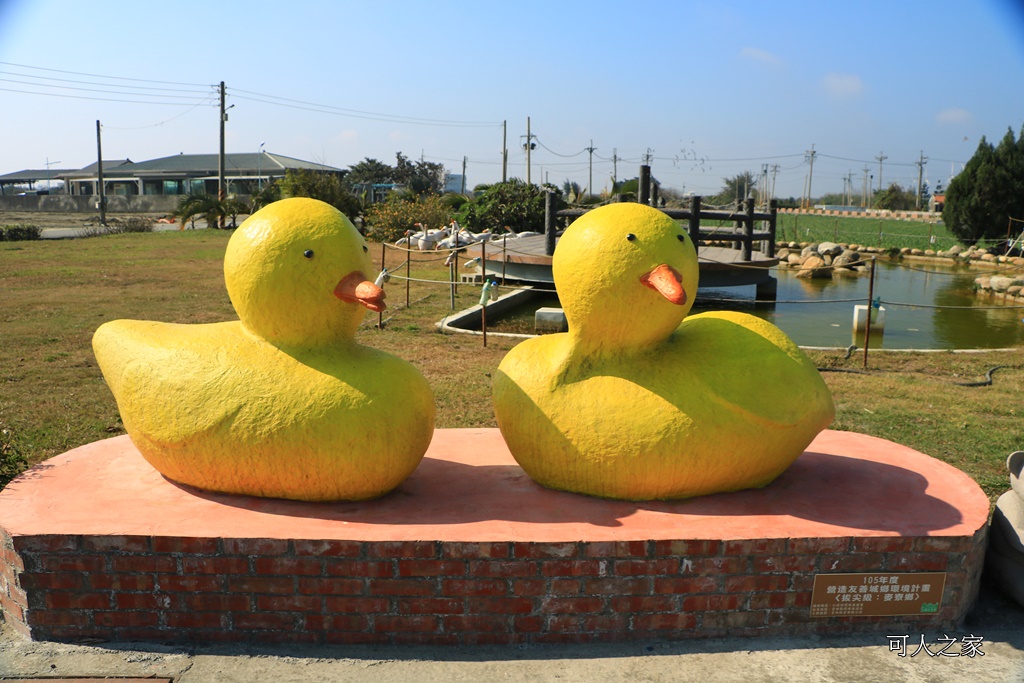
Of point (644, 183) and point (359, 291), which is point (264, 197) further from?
point (359, 291)

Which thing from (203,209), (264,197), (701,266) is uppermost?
(264,197)

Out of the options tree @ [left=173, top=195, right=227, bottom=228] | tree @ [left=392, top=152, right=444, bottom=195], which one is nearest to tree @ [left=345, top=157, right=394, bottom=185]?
tree @ [left=392, top=152, right=444, bottom=195]

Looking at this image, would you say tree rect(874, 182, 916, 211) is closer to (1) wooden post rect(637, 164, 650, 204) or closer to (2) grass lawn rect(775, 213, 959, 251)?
(2) grass lawn rect(775, 213, 959, 251)

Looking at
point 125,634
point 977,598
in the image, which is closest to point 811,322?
point 977,598

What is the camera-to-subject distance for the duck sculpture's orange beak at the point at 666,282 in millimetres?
3531

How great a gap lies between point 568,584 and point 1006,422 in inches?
202

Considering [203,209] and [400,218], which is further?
[203,209]

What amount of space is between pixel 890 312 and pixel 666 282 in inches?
497

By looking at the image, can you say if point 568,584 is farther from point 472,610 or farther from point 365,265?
point 365,265

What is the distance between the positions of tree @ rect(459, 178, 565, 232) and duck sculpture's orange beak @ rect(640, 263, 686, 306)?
20.5 meters

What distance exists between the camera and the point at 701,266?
14.1m

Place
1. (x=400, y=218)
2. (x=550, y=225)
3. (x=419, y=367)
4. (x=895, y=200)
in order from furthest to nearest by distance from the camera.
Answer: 1. (x=895, y=200)
2. (x=400, y=218)
3. (x=550, y=225)
4. (x=419, y=367)

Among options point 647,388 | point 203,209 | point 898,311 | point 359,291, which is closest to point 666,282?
point 647,388

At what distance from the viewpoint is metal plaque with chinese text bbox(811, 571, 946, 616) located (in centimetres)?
349
